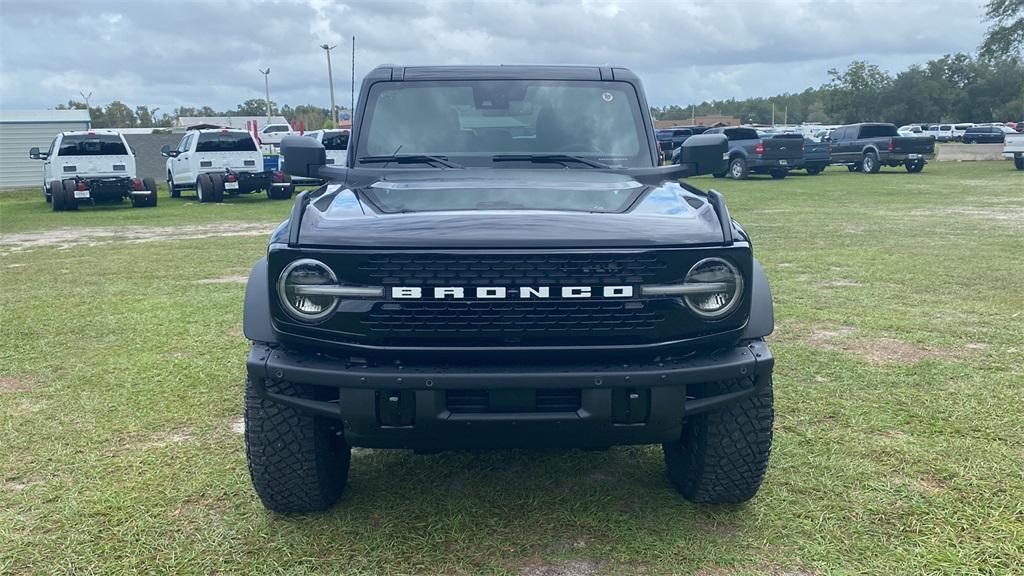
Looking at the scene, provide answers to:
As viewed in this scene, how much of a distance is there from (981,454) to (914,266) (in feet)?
19.1

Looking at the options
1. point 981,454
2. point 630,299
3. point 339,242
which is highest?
point 339,242

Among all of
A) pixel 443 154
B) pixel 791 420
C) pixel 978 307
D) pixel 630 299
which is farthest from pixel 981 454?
pixel 978 307

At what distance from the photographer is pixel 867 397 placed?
4879mm

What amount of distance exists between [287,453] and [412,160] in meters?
1.57

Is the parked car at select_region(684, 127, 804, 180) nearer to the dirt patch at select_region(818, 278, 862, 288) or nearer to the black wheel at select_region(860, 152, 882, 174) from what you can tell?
the black wheel at select_region(860, 152, 882, 174)

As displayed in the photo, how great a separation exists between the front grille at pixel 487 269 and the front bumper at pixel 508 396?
282 millimetres

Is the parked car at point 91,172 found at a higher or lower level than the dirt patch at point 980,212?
higher

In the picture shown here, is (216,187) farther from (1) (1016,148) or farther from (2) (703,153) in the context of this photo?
(1) (1016,148)

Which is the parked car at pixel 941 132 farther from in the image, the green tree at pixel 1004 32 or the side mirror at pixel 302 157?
the side mirror at pixel 302 157

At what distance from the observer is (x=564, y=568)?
10.1 ft

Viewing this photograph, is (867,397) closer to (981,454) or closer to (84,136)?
(981,454)

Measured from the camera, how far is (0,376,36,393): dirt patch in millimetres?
5305

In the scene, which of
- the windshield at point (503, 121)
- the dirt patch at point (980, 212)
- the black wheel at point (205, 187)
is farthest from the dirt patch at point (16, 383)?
the black wheel at point (205, 187)

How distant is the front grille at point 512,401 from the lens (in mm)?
2875
